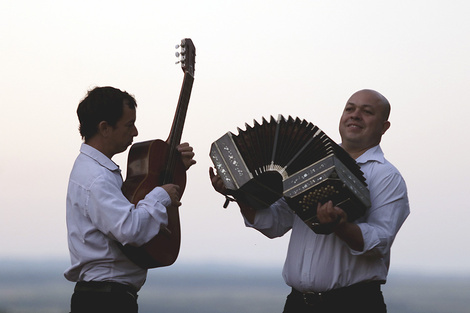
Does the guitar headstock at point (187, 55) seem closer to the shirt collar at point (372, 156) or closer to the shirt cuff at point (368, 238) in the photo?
the shirt collar at point (372, 156)

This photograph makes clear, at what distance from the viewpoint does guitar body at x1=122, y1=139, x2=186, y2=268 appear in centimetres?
348

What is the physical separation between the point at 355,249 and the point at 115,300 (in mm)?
1201

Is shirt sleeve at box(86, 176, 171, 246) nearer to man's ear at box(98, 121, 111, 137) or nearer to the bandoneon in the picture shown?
man's ear at box(98, 121, 111, 137)

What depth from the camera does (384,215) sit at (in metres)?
3.59

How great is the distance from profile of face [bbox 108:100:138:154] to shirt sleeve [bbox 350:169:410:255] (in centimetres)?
125

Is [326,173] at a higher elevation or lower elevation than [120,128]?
lower

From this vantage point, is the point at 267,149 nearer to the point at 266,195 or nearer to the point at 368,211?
the point at 266,195

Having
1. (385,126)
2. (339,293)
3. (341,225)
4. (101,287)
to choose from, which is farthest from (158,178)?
(385,126)

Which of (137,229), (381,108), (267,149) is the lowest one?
(137,229)

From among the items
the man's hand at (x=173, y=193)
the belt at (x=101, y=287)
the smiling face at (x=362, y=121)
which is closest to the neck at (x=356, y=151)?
the smiling face at (x=362, y=121)

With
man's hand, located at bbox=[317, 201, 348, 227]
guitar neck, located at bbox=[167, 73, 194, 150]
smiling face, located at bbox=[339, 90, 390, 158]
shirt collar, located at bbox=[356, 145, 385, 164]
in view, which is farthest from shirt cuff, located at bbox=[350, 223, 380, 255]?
guitar neck, located at bbox=[167, 73, 194, 150]

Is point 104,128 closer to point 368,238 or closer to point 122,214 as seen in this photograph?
point 122,214

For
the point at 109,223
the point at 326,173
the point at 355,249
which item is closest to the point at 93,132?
the point at 109,223

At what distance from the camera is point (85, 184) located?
3.35 m
